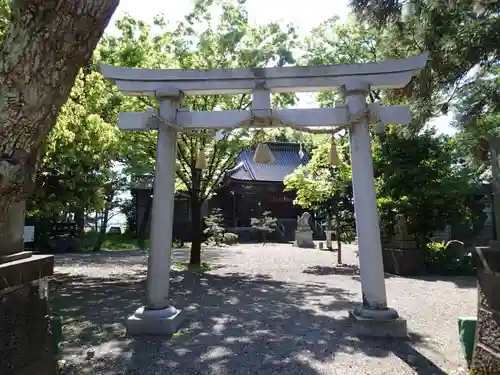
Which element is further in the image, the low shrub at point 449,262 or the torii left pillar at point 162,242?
the low shrub at point 449,262

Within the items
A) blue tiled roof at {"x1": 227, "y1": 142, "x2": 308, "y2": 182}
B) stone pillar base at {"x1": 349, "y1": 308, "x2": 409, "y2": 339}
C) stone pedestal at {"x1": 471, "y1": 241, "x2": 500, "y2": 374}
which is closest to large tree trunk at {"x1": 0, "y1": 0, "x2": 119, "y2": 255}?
stone pedestal at {"x1": 471, "y1": 241, "x2": 500, "y2": 374}

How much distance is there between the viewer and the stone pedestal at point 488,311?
2.89 meters

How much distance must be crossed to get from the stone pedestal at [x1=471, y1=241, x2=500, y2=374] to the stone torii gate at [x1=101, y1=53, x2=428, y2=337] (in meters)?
1.52

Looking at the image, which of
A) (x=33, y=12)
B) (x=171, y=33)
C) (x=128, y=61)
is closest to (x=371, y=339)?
(x=33, y=12)

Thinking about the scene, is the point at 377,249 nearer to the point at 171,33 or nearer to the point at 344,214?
the point at 171,33

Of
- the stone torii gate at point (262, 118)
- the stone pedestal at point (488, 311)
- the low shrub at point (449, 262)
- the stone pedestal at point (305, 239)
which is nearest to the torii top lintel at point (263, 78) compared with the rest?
the stone torii gate at point (262, 118)

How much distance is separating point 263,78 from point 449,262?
792cm

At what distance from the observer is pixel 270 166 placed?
88.8 feet

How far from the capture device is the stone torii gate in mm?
4711

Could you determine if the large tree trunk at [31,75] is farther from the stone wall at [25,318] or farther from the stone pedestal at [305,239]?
the stone pedestal at [305,239]

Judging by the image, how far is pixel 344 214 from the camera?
1344 cm

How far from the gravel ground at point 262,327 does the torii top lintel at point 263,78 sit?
125 inches

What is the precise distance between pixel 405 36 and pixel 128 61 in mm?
6341

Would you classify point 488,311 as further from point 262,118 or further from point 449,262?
point 449,262
